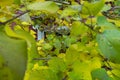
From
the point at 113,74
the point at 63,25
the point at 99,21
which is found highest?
the point at 99,21

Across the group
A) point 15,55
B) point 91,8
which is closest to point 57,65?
point 91,8

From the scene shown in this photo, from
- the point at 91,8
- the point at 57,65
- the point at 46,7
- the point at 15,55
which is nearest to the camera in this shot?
the point at 15,55

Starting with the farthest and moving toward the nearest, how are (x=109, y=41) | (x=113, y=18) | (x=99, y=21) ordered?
(x=113, y=18), (x=99, y=21), (x=109, y=41)

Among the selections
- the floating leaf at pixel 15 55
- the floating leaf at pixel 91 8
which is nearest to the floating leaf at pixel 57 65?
the floating leaf at pixel 91 8

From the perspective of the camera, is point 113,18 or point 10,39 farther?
point 113,18

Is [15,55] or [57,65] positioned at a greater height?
[15,55]

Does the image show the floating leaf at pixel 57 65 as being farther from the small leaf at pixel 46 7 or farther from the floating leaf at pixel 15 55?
the floating leaf at pixel 15 55

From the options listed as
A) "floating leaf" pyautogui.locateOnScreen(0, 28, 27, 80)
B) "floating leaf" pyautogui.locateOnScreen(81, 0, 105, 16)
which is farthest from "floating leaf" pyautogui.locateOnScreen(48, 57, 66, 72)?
"floating leaf" pyautogui.locateOnScreen(0, 28, 27, 80)

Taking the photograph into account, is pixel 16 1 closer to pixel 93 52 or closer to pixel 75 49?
pixel 75 49

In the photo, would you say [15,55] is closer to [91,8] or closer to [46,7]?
[46,7]

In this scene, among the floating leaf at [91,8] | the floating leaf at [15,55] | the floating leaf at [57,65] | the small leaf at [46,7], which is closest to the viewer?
Answer: the floating leaf at [15,55]

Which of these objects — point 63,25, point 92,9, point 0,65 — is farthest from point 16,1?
point 63,25
